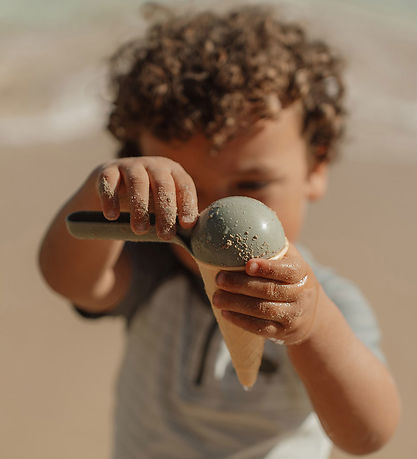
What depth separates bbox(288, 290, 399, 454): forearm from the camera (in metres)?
1.00

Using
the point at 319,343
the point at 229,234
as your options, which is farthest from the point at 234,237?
the point at 319,343

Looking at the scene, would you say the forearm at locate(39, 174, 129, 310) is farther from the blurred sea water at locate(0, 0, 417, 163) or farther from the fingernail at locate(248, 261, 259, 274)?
the blurred sea water at locate(0, 0, 417, 163)

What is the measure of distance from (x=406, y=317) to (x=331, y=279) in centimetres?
147

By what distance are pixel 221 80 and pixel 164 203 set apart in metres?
0.76

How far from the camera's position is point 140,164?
895 millimetres

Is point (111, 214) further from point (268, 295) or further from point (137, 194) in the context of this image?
point (268, 295)

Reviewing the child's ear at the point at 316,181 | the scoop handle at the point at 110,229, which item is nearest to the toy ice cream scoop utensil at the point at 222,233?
the scoop handle at the point at 110,229

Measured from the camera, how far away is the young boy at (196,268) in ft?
3.95

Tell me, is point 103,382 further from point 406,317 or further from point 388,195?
point 388,195

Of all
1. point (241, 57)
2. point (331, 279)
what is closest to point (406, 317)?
point (331, 279)

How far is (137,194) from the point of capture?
839mm

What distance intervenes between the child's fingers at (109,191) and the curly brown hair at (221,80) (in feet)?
1.73

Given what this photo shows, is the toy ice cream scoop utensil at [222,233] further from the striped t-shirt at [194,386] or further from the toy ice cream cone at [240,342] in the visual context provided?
the striped t-shirt at [194,386]

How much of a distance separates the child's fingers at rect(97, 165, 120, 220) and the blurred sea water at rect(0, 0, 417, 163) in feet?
6.60
